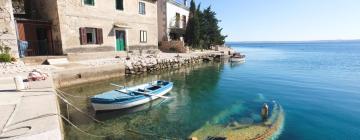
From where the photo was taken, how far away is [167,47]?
3734cm

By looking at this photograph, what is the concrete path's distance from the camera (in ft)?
18.4

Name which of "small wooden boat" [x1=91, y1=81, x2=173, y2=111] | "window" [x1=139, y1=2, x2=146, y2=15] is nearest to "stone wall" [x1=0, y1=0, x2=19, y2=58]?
"small wooden boat" [x1=91, y1=81, x2=173, y2=111]

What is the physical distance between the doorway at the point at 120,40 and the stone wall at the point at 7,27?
415 inches

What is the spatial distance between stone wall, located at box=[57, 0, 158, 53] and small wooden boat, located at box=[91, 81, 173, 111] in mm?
11455

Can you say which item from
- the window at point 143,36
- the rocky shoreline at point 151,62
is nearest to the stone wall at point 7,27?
the rocky shoreline at point 151,62

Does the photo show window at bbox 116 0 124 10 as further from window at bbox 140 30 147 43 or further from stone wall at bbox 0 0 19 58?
stone wall at bbox 0 0 19 58

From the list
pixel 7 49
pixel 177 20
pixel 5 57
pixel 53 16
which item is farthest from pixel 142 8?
pixel 5 57

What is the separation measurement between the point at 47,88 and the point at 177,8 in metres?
32.5

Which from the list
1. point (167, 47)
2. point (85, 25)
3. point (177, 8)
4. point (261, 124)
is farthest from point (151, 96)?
point (177, 8)

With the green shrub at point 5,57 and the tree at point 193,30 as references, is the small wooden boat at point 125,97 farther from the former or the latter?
the tree at point 193,30

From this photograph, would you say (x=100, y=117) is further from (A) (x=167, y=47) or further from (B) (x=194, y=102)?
(A) (x=167, y=47)

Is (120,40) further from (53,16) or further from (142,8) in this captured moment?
(53,16)

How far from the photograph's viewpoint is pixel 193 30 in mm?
40469

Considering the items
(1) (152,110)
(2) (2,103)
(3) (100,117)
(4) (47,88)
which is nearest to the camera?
(2) (2,103)
